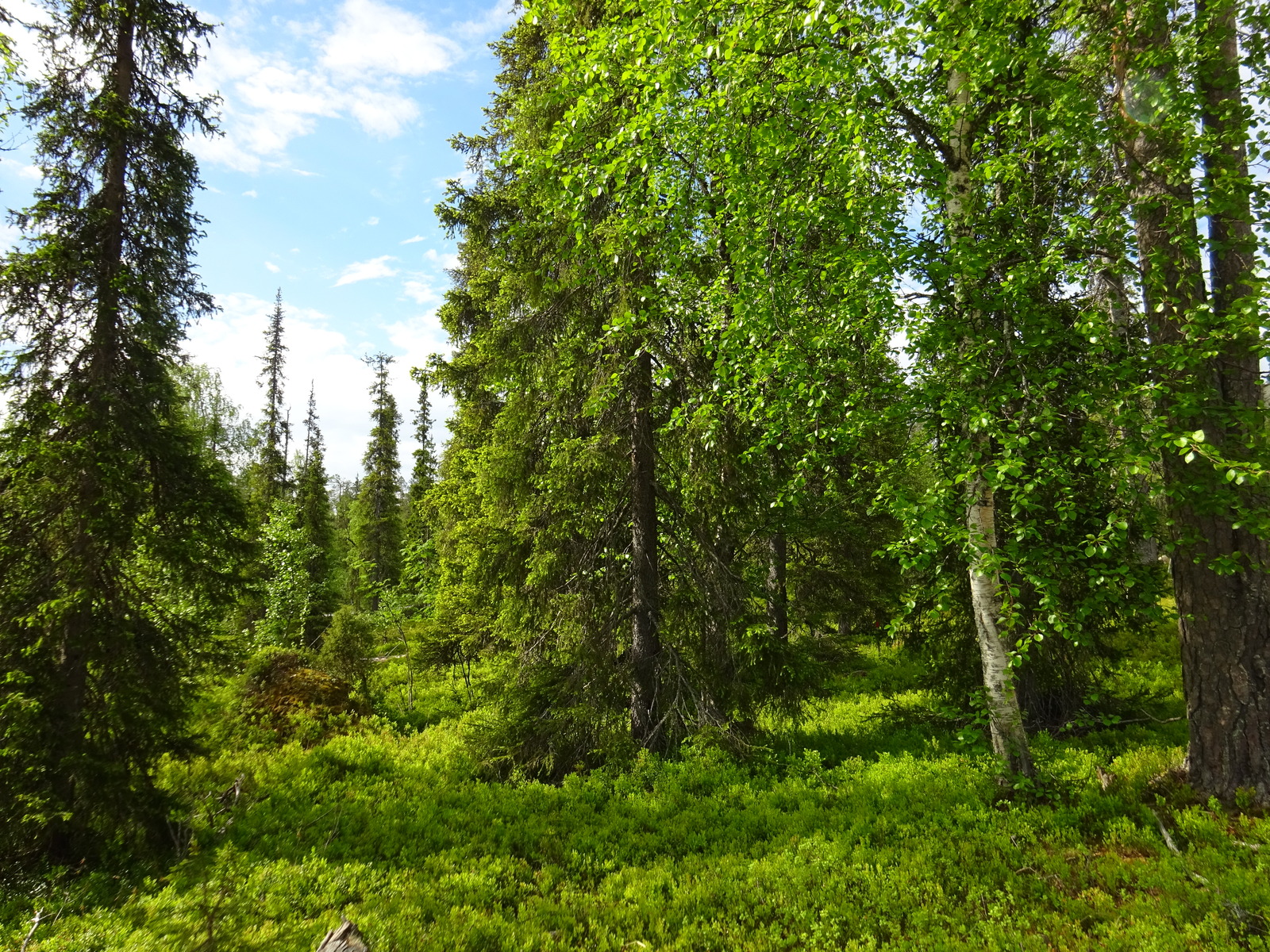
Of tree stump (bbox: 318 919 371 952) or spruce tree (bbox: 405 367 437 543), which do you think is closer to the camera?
tree stump (bbox: 318 919 371 952)

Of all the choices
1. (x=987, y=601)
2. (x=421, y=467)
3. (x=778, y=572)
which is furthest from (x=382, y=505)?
(x=987, y=601)

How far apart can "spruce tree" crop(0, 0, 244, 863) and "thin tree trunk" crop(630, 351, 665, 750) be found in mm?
5998

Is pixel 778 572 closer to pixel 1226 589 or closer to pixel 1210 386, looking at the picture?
pixel 1226 589

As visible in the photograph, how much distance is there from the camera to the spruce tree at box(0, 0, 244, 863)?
7340mm

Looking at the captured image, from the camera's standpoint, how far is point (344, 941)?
5.41 meters

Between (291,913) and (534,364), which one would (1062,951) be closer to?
(291,913)

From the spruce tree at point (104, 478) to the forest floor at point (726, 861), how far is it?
4.24ft

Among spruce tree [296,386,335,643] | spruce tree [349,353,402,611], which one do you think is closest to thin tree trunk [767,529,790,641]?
spruce tree [296,386,335,643]

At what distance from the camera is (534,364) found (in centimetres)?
1041

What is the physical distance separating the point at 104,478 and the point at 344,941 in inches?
247

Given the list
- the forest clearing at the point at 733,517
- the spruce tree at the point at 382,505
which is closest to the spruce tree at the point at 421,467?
the spruce tree at the point at 382,505

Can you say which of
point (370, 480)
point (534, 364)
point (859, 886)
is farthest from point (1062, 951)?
point (370, 480)

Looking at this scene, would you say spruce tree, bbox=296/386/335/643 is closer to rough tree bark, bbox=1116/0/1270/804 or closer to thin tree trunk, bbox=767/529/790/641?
thin tree trunk, bbox=767/529/790/641

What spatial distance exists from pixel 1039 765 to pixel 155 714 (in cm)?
1146
